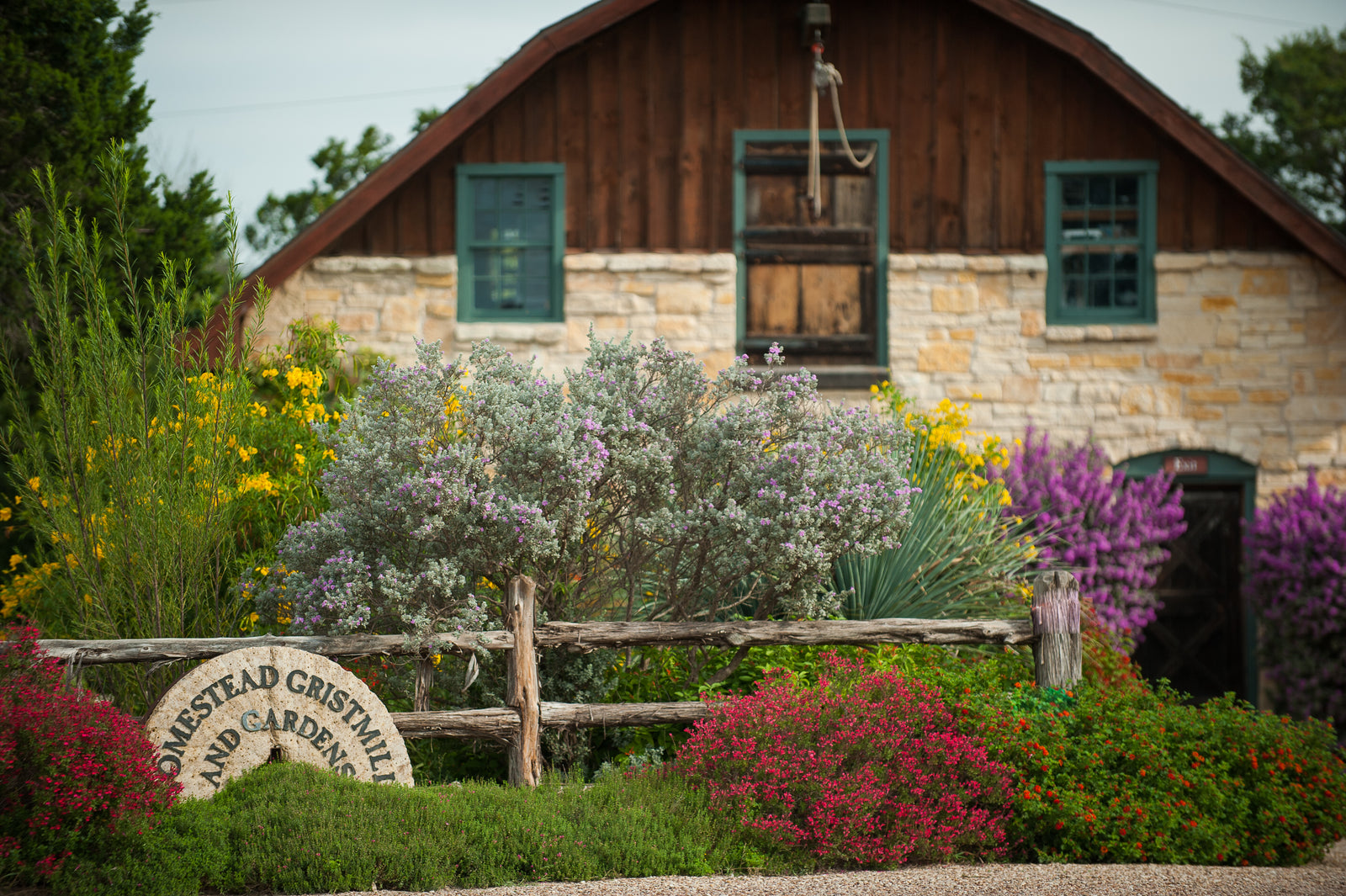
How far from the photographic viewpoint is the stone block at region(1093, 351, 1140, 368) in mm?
9945

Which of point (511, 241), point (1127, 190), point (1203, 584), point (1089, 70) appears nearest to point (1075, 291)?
point (1127, 190)

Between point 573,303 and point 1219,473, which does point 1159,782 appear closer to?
point 1219,473

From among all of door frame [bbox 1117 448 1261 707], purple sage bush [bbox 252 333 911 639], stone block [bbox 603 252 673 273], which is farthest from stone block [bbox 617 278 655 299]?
door frame [bbox 1117 448 1261 707]

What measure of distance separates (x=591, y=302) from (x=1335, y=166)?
59.0 ft

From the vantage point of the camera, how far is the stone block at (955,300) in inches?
395

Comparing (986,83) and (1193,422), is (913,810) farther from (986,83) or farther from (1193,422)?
(986,83)

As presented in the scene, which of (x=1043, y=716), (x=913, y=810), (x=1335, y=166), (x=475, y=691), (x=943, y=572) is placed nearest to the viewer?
(x=913, y=810)

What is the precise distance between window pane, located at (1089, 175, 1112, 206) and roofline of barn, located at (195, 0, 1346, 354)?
2.27ft

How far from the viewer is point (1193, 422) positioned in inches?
389

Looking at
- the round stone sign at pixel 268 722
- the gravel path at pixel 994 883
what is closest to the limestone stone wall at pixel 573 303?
the round stone sign at pixel 268 722

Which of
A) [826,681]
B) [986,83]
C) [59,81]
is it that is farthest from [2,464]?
[986,83]

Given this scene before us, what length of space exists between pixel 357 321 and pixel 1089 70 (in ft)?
21.7

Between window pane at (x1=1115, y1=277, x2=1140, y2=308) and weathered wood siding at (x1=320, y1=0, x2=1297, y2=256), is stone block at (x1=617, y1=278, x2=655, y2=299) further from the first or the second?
window pane at (x1=1115, y1=277, x2=1140, y2=308)

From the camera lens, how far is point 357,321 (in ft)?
32.5
